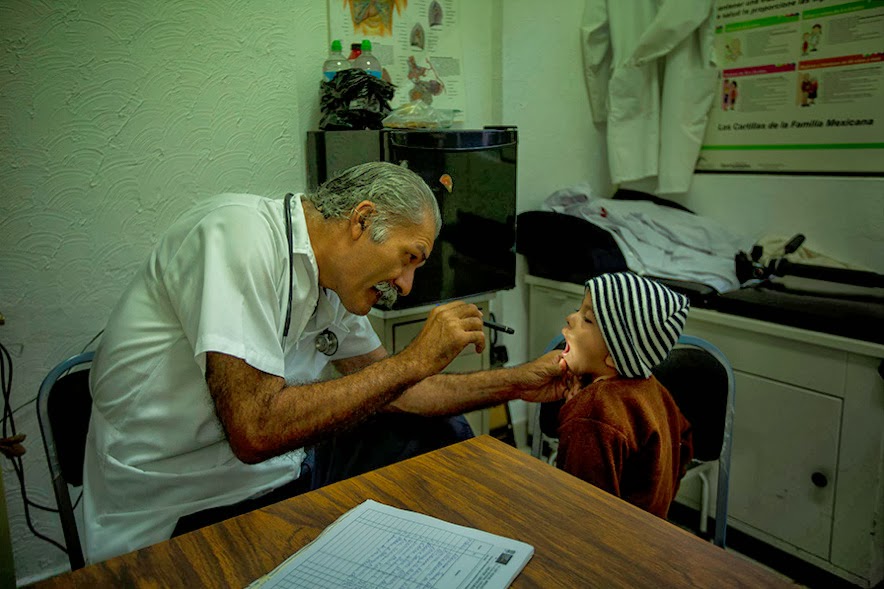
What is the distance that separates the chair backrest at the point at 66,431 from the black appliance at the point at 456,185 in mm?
1039

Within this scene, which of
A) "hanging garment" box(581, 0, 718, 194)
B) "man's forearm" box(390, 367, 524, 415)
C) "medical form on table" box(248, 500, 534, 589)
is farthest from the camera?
"hanging garment" box(581, 0, 718, 194)

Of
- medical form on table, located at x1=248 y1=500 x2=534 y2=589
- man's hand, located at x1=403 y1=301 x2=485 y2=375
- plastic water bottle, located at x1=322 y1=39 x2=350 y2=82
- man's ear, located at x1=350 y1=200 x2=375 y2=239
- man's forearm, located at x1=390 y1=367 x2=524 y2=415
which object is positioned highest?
plastic water bottle, located at x1=322 y1=39 x2=350 y2=82

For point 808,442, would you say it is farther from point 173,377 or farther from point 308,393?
point 173,377

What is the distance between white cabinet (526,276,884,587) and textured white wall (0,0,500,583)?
169 centimetres

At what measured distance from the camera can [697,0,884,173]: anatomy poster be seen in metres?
2.30

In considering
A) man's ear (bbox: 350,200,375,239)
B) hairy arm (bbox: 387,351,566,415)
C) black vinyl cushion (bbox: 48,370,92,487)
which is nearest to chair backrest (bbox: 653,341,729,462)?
hairy arm (bbox: 387,351,566,415)

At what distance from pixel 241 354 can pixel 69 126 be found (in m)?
1.20

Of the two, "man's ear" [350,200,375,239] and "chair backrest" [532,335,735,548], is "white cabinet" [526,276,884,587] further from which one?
"man's ear" [350,200,375,239]

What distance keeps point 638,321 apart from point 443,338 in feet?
1.29

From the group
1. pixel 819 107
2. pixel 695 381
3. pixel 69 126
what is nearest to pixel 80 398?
pixel 69 126

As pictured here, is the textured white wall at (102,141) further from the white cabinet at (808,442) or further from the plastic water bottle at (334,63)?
the white cabinet at (808,442)

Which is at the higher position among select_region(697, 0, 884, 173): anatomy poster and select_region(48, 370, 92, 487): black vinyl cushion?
select_region(697, 0, 884, 173): anatomy poster

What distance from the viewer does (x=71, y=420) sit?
129 cm

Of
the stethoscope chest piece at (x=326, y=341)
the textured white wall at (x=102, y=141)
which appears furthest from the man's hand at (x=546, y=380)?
the textured white wall at (x=102, y=141)
